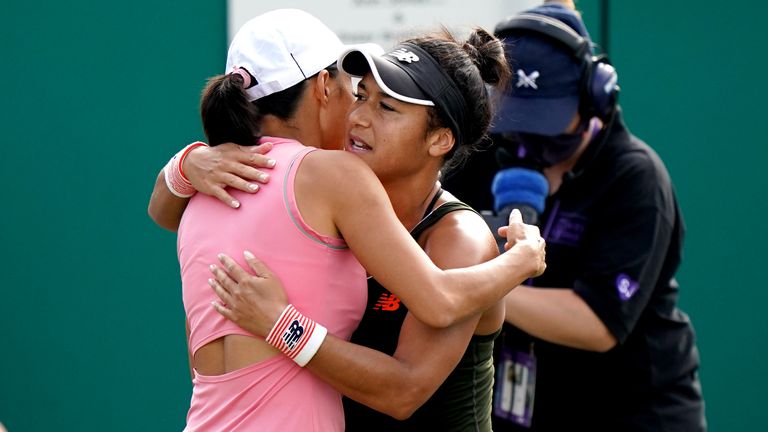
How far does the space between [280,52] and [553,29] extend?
1221mm

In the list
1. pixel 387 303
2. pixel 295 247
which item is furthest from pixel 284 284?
pixel 387 303

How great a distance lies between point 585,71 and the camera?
10.9ft

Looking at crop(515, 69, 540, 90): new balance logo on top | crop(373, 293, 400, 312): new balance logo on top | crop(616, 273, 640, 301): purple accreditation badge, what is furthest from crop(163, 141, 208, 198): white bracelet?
crop(616, 273, 640, 301): purple accreditation badge

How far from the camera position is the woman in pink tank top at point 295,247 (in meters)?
2.18

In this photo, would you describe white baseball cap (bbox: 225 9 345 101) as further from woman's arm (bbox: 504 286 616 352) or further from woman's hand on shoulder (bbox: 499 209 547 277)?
woman's arm (bbox: 504 286 616 352)

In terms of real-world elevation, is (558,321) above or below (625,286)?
below

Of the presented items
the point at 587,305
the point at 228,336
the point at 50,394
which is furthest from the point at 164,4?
the point at 228,336

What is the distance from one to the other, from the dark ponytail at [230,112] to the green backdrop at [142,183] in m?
2.50

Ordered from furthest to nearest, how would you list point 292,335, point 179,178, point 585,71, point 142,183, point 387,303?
1. point 142,183
2. point 585,71
3. point 179,178
4. point 387,303
5. point 292,335

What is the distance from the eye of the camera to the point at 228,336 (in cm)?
226

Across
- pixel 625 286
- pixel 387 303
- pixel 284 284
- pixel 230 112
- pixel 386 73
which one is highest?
pixel 386 73

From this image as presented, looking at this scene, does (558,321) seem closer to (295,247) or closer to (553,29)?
(553,29)

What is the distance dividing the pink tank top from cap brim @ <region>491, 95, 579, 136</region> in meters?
1.14

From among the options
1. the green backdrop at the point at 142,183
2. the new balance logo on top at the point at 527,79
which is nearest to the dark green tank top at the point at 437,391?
the new balance logo on top at the point at 527,79
